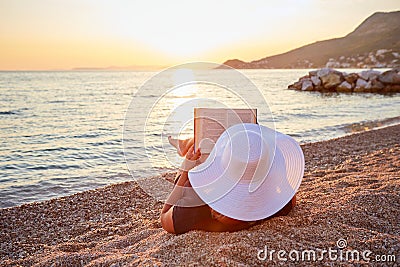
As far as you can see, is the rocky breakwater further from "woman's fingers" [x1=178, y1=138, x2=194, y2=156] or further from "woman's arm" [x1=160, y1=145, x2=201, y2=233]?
"woman's arm" [x1=160, y1=145, x2=201, y2=233]

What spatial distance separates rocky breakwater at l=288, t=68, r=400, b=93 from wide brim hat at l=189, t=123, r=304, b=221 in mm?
35509

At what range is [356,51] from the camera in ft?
381

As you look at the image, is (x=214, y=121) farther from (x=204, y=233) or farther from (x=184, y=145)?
(x=204, y=233)

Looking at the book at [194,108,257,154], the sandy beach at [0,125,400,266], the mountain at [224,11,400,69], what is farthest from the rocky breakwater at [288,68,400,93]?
the mountain at [224,11,400,69]

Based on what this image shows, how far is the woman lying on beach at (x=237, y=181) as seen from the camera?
9.80 ft

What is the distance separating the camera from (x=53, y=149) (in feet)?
35.2

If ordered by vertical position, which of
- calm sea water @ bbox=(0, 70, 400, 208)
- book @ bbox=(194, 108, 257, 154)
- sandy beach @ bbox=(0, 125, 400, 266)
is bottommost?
calm sea water @ bbox=(0, 70, 400, 208)

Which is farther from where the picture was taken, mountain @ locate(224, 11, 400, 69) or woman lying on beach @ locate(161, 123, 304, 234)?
mountain @ locate(224, 11, 400, 69)

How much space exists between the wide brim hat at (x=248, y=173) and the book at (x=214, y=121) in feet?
1.05

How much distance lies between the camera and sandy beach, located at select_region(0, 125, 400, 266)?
312cm

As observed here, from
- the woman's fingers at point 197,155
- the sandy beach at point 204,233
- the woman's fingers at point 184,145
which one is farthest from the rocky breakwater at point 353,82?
the woman's fingers at point 197,155

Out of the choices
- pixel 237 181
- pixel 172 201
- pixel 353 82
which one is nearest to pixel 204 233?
pixel 172 201

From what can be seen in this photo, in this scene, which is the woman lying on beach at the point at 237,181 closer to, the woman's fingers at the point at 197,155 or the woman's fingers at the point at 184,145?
the woman's fingers at the point at 197,155

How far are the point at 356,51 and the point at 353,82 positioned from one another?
86.4 meters
